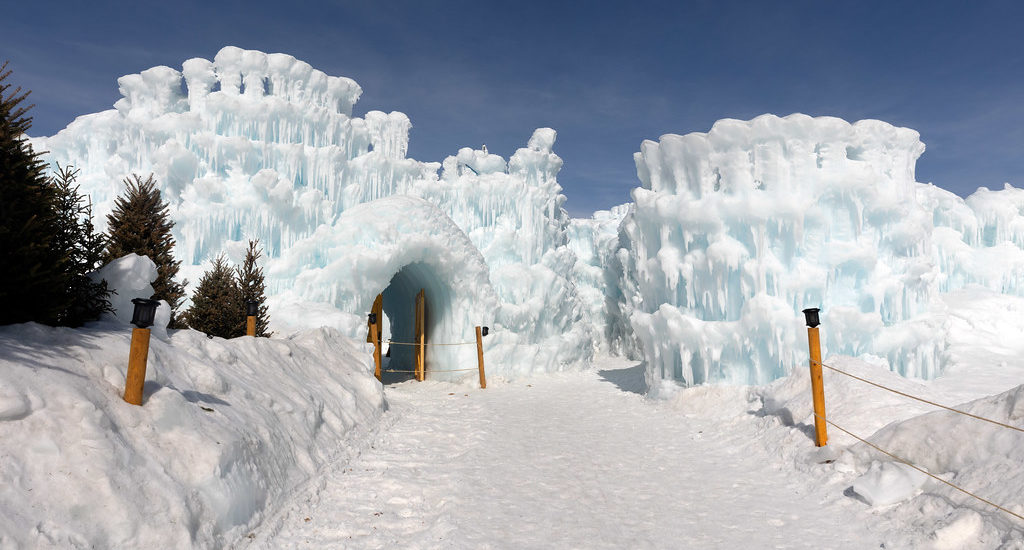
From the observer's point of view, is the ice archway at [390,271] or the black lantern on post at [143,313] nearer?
the black lantern on post at [143,313]

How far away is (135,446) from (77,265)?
Answer: 7.95ft

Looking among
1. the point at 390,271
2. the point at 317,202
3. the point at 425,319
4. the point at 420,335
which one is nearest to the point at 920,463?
the point at 390,271

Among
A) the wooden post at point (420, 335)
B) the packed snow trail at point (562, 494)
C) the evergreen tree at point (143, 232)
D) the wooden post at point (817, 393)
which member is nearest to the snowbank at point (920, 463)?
the wooden post at point (817, 393)

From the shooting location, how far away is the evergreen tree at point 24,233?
3.96 meters

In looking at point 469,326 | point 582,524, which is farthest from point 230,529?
point 469,326

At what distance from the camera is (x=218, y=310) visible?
1135 cm

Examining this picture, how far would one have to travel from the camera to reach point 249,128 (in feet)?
66.4

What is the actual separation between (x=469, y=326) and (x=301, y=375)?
10.5 metres

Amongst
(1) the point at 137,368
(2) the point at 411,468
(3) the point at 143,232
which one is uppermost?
(3) the point at 143,232

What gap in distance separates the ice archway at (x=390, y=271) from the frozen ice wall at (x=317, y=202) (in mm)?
48

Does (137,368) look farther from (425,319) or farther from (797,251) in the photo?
(425,319)

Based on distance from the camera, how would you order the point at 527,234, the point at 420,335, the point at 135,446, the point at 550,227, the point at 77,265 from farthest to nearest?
1. the point at 550,227
2. the point at 527,234
3. the point at 420,335
4. the point at 77,265
5. the point at 135,446

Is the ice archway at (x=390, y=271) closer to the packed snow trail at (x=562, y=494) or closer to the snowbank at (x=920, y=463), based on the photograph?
the packed snow trail at (x=562, y=494)

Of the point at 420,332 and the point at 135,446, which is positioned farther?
the point at 420,332
